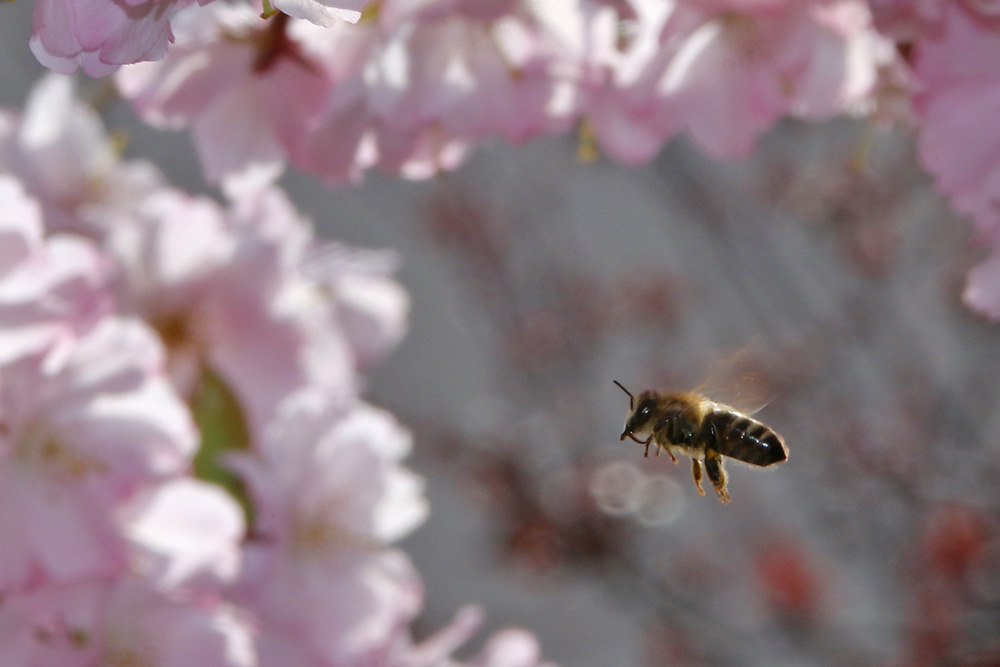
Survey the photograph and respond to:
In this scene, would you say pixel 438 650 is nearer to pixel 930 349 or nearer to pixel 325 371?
pixel 325 371

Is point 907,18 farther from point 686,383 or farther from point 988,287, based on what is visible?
point 686,383

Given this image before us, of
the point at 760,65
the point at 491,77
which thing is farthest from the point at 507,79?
the point at 760,65

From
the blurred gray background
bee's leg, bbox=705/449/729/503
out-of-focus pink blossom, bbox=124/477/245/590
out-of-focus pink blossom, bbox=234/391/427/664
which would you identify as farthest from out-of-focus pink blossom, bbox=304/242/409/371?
the blurred gray background

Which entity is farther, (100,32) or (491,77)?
(491,77)

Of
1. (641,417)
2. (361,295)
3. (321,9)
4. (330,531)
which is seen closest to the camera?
(321,9)

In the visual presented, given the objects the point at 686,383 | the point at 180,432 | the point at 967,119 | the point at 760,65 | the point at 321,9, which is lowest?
the point at 321,9

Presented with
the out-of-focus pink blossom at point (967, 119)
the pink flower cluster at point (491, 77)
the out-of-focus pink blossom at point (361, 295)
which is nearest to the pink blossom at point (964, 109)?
the out-of-focus pink blossom at point (967, 119)
